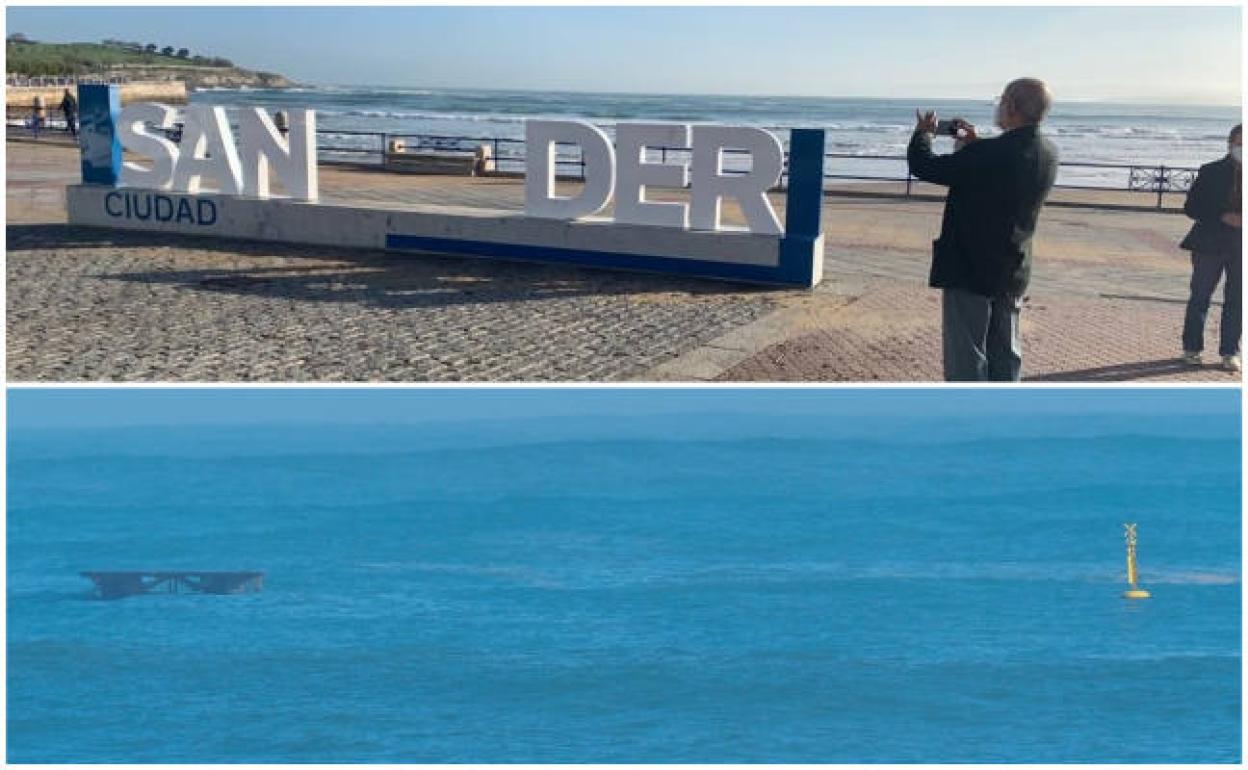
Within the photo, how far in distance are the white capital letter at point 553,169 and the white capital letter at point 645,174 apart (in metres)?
0.16

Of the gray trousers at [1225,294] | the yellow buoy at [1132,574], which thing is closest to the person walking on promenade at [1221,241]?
the gray trousers at [1225,294]

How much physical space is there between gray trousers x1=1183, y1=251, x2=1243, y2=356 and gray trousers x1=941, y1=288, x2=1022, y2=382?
11.8 feet

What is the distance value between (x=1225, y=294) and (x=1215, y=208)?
584mm

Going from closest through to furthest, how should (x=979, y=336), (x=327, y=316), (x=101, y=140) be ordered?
(x=979, y=336) < (x=327, y=316) < (x=101, y=140)

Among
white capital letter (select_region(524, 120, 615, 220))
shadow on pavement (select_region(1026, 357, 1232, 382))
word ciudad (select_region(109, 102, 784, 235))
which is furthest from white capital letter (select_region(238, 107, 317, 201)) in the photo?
shadow on pavement (select_region(1026, 357, 1232, 382))

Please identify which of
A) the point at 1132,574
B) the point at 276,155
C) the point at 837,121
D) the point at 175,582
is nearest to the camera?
the point at 276,155

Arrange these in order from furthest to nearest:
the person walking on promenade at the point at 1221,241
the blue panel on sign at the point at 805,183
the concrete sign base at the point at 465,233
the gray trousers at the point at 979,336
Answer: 1. the concrete sign base at the point at 465,233
2. the blue panel on sign at the point at 805,183
3. the person walking on promenade at the point at 1221,241
4. the gray trousers at the point at 979,336

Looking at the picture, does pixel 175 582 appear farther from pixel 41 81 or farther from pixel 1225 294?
pixel 41 81

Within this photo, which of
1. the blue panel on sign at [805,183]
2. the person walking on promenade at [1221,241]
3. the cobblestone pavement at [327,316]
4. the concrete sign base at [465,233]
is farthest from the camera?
the concrete sign base at [465,233]

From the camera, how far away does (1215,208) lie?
905cm

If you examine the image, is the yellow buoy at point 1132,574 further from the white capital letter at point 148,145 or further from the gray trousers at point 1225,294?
the white capital letter at point 148,145

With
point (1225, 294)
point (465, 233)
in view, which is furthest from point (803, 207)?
point (1225, 294)

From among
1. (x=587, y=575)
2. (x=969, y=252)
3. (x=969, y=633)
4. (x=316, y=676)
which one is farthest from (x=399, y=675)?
(x=969, y=252)

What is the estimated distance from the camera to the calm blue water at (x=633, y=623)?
27.7 metres
